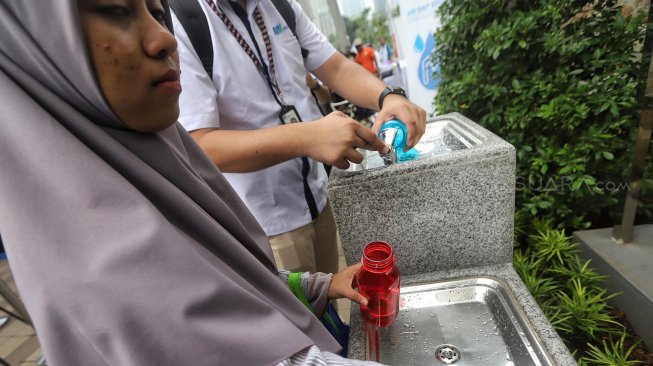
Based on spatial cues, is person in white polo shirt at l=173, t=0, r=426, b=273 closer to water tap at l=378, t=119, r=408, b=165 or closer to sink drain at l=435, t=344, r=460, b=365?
water tap at l=378, t=119, r=408, b=165

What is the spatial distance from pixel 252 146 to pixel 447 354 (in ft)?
2.94

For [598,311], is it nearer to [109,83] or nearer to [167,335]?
[167,335]

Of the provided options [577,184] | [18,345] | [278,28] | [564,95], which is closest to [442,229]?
[278,28]

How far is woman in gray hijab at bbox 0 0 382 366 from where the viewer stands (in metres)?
0.51

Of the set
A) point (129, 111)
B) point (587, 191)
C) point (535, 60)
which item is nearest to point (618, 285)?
point (587, 191)

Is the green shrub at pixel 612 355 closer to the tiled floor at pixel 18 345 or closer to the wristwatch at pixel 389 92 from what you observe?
the wristwatch at pixel 389 92

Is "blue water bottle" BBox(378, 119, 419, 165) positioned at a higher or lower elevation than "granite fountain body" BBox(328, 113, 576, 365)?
higher

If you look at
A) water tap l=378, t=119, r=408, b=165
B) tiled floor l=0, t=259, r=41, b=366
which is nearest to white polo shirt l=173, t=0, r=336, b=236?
water tap l=378, t=119, r=408, b=165

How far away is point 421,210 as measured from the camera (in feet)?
3.95

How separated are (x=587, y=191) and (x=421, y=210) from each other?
1.57 meters

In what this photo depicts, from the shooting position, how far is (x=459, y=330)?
3.80 feet

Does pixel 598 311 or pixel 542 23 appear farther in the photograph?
pixel 542 23

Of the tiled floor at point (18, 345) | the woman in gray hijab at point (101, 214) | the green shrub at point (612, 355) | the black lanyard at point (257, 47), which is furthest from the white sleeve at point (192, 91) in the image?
the tiled floor at point (18, 345)

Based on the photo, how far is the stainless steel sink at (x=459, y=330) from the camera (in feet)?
3.44
